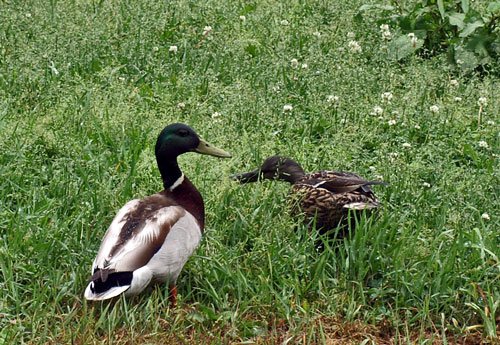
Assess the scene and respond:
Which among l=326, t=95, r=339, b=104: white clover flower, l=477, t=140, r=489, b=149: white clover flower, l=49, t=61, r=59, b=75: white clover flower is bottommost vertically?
l=477, t=140, r=489, b=149: white clover flower

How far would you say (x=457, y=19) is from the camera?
765 centimetres

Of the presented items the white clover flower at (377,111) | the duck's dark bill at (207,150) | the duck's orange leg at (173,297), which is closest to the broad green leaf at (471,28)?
the white clover flower at (377,111)

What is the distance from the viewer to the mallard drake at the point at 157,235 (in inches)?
181

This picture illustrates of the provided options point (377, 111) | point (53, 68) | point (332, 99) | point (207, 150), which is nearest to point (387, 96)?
point (377, 111)

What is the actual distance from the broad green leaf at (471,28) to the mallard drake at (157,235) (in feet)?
9.41

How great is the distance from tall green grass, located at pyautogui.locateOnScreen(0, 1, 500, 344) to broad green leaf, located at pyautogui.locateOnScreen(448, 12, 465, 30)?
32cm

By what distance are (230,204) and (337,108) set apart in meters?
1.61

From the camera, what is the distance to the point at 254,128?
6.62m

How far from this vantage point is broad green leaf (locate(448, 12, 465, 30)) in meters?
7.62

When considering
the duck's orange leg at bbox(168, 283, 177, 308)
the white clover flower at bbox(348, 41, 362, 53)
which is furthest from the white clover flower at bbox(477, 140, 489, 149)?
the duck's orange leg at bbox(168, 283, 177, 308)

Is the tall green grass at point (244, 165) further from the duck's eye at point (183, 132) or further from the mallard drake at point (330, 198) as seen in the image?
the duck's eye at point (183, 132)

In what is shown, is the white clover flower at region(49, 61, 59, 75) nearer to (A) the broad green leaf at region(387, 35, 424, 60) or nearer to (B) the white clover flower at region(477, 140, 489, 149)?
(A) the broad green leaf at region(387, 35, 424, 60)

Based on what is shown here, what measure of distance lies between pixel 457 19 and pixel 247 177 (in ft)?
8.68

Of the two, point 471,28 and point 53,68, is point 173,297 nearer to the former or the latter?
point 53,68
